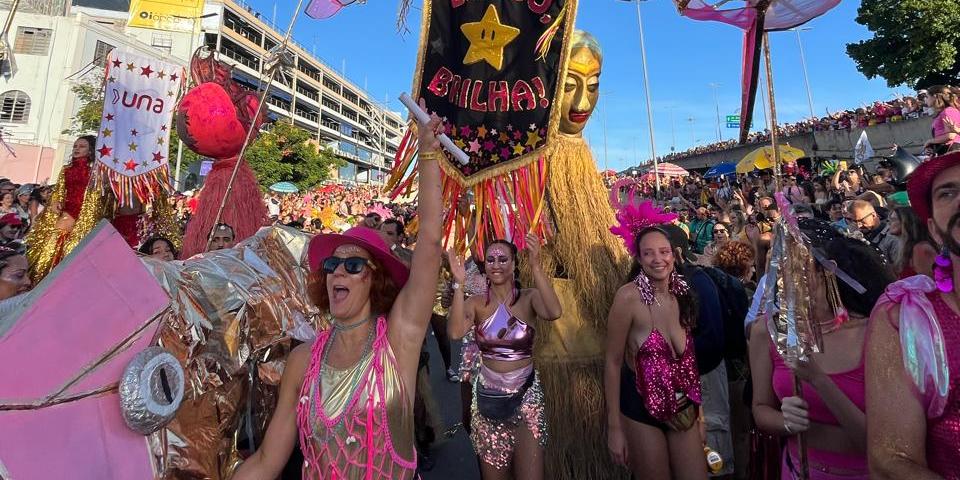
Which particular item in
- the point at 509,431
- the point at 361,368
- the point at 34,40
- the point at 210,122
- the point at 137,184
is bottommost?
the point at 509,431

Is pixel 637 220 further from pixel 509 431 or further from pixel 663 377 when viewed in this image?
pixel 509 431

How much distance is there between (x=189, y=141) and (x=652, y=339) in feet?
10.9

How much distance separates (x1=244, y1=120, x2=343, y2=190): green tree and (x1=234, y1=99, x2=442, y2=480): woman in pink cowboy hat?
96.8ft

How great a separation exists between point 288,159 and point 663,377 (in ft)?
108

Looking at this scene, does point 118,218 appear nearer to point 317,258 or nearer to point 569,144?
point 317,258

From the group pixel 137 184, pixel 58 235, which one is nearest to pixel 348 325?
pixel 137 184

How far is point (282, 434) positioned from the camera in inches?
63.4

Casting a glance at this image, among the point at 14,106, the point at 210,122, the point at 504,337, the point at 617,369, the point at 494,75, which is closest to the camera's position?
the point at 617,369

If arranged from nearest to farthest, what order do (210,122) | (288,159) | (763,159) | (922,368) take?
(922,368)
(210,122)
(763,159)
(288,159)

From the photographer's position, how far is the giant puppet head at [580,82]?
3271mm

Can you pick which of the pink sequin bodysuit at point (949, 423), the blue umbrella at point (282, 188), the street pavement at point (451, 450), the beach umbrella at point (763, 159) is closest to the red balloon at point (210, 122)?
the street pavement at point (451, 450)

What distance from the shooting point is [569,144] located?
11.0 feet

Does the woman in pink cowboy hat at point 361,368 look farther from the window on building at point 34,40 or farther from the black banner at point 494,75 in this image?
the window on building at point 34,40

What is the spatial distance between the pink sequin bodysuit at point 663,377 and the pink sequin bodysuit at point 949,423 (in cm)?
126
